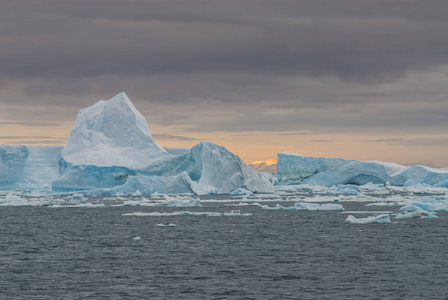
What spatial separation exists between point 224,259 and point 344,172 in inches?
1963

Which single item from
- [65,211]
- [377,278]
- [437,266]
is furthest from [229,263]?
[65,211]

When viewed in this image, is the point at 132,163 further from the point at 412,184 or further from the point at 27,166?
the point at 412,184

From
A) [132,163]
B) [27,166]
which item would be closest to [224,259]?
[132,163]

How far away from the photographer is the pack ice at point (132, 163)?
5000 centimetres

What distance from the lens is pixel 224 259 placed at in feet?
63.1

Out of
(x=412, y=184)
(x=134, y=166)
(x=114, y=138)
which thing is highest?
(x=114, y=138)

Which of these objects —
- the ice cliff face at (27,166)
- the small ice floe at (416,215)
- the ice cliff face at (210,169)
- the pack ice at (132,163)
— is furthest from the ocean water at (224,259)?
the ice cliff face at (27,166)

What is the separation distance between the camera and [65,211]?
40031mm

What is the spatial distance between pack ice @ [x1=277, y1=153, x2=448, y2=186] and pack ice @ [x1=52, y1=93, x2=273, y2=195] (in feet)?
44.1

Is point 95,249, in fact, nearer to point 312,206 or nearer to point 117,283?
point 117,283

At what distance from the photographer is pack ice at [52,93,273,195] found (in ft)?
164

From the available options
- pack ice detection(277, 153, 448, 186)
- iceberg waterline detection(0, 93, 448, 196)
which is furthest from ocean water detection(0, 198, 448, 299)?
pack ice detection(277, 153, 448, 186)

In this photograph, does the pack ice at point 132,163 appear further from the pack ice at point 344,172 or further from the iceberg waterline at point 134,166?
the pack ice at point 344,172

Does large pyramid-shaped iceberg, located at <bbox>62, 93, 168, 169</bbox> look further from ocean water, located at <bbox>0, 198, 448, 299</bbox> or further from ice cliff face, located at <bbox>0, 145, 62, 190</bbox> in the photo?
ocean water, located at <bbox>0, 198, 448, 299</bbox>
